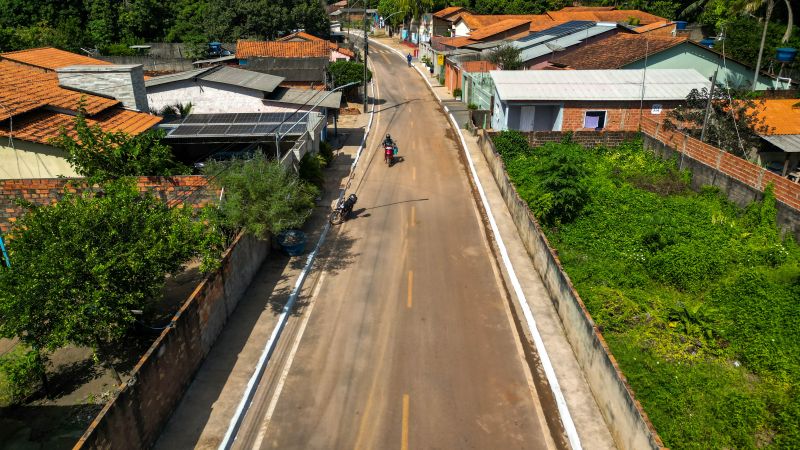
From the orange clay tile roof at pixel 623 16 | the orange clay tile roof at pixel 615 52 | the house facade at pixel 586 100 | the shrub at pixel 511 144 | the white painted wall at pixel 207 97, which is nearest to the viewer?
the white painted wall at pixel 207 97

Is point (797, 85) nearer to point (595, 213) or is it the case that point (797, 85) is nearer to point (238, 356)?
point (595, 213)

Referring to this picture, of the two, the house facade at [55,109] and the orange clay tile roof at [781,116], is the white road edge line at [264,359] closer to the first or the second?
the house facade at [55,109]

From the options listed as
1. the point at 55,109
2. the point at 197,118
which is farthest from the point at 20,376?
the point at 197,118

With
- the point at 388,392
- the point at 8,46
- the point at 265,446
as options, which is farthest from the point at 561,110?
the point at 8,46

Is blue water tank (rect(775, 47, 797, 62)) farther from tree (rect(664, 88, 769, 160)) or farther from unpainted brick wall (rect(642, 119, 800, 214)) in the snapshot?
unpainted brick wall (rect(642, 119, 800, 214))

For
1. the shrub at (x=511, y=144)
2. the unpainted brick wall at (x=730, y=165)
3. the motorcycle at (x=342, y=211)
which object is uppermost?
the unpainted brick wall at (x=730, y=165)

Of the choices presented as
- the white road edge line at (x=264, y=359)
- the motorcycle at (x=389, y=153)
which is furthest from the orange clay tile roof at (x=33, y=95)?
the motorcycle at (x=389, y=153)

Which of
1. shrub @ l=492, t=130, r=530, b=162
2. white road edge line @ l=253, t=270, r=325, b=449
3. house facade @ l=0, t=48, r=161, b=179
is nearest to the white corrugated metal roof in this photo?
shrub @ l=492, t=130, r=530, b=162

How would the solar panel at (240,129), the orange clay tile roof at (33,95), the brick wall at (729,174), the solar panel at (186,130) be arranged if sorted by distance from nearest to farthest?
the brick wall at (729,174)
the orange clay tile roof at (33,95)
the solar panel at (186,130)
the solar panel at (240,129)
